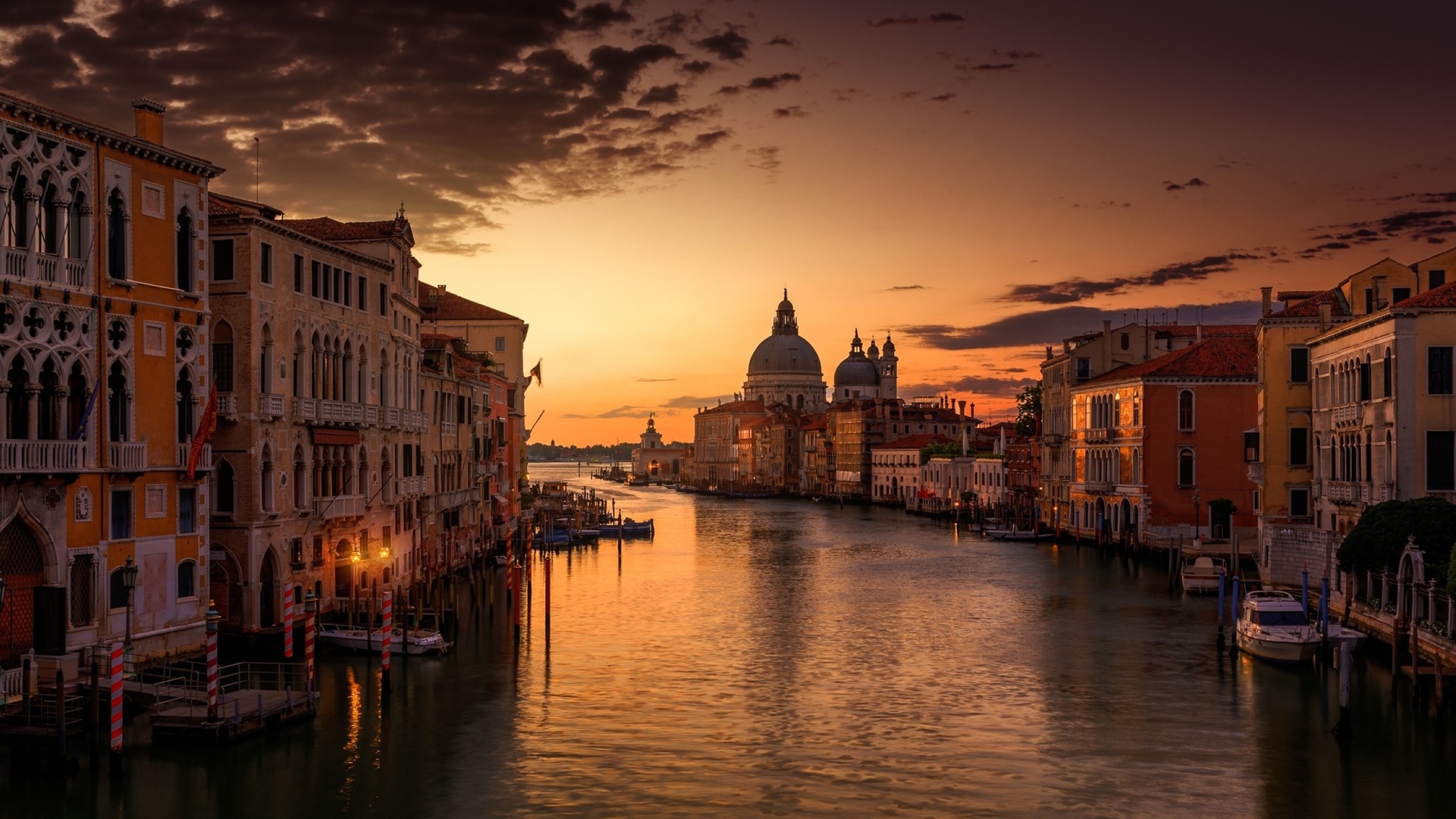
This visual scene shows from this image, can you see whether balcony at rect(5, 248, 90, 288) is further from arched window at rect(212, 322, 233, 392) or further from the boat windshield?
the boat windshield


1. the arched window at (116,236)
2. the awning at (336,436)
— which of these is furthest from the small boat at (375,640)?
the arched window at (116,236)

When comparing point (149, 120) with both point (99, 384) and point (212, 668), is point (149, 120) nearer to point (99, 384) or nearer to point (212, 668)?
point (99, 384)

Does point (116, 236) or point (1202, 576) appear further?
point (1202, 576)

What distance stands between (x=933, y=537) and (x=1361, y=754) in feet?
178

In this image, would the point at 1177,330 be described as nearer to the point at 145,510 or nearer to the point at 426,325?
the point at 426,325

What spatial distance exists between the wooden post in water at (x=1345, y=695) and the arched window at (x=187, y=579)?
1988 cm

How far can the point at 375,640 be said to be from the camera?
29375mm

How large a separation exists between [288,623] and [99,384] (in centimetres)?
575

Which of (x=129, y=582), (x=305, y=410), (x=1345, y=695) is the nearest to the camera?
(x=1345, y=695)

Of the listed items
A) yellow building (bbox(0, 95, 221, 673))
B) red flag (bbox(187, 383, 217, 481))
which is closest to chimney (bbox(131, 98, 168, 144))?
yellow building (bbox(0, 95, 221, 673))

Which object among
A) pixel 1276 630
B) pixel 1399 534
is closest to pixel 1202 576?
pixel 1276 630

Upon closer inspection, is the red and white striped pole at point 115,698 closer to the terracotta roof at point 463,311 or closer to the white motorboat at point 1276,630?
the white motorboat at point 1276,630

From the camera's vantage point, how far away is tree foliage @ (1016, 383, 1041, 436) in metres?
96.9

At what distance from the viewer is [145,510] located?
2414 cm
